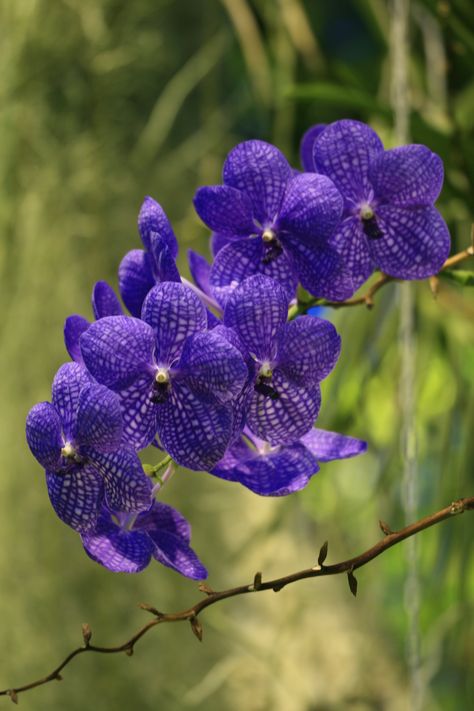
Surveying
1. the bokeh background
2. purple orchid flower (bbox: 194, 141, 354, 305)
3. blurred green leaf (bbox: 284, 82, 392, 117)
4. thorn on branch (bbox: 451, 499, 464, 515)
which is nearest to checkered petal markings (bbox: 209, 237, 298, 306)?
purple orchid flower (bbox: 194, 141, 354, 305)

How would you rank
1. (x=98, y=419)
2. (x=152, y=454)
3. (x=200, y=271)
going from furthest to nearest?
(x=152, y=454) < (x=200, y=271) < (x=98, y=419)

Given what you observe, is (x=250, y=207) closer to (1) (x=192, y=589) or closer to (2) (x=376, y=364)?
(2) (x=376, y=364)

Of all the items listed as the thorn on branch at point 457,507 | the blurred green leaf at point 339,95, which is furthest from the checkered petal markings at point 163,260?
the blurred green leaf at point 339,95

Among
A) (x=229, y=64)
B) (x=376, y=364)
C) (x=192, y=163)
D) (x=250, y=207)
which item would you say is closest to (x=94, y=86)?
(x=192, y=163)

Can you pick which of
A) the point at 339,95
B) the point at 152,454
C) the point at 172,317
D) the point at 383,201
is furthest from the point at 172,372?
the point at 152,454

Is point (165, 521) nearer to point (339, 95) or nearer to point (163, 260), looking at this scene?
point (163, 260)

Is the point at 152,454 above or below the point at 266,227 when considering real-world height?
above

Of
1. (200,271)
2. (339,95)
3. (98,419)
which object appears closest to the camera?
(98,419)
